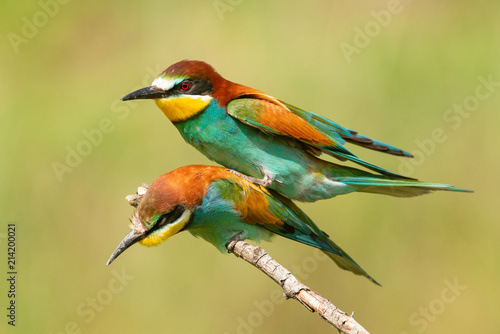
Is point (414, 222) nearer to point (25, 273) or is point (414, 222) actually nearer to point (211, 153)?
point (211, 153)

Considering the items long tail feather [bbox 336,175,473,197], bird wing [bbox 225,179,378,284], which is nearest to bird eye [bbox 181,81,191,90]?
bird wing [bbox 225,179,378,284]

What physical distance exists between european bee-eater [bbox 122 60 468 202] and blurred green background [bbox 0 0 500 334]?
708 mm

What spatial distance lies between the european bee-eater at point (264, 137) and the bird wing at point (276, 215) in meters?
0.07

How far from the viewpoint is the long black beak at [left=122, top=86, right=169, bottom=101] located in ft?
8.04

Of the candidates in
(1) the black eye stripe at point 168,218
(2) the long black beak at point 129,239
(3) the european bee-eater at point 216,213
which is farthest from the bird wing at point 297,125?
(2) the long black beak at point 129,239

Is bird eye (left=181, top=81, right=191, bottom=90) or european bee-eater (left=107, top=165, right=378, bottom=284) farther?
bird eye (left=181, top=81, right=191, bottom=90)

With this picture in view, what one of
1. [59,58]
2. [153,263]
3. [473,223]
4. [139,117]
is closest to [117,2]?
[59,58]

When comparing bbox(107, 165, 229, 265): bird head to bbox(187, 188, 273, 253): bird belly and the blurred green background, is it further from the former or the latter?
the blurred green background

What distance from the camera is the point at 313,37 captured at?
3996 mm

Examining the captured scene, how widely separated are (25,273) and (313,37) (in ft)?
7.49

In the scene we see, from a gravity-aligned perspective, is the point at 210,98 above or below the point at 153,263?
above

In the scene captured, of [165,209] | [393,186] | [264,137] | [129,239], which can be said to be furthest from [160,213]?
[393,186]

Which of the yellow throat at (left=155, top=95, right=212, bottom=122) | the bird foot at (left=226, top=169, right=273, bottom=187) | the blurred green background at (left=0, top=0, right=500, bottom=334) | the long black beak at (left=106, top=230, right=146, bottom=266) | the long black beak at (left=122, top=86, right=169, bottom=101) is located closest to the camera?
the long black beak at (left=106, top=230, right=146, bottom=266)

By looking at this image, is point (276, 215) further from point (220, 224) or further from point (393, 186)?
point (393, 186)
